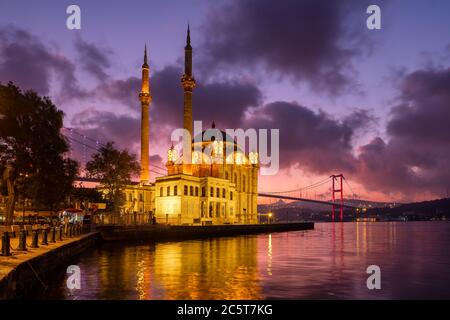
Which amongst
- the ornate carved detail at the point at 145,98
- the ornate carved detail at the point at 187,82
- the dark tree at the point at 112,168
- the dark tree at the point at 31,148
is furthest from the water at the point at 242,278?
the ornate carved detail at the point at 145,98

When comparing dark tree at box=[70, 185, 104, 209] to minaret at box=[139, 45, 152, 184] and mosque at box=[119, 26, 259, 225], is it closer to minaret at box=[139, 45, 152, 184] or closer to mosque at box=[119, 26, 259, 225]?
mosque at box=[119, 26, 259, 225]

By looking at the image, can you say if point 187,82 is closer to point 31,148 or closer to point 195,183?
point 195,183

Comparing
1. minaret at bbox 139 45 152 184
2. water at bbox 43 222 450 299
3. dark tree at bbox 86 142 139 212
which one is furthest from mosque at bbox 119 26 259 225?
water at bbox 43 222 450 299

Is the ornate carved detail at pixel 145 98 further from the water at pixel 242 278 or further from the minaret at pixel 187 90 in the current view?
the water at pixel 242 278

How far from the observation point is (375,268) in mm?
29219

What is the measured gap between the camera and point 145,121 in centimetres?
8081

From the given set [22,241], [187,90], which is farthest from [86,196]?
[22,241]

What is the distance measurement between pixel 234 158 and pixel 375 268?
201 ft

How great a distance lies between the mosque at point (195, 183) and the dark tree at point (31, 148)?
25618 millimetres

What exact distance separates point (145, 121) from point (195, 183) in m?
17.0

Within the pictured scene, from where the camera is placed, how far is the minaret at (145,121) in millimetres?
79875

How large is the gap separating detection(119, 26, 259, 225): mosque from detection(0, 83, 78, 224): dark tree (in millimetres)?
25618

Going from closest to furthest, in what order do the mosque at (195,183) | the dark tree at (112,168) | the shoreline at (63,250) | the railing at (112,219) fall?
the shoreline at (63,250), the railing at (112,219), the dark tree at (112,168), the mosque at (195,183)
